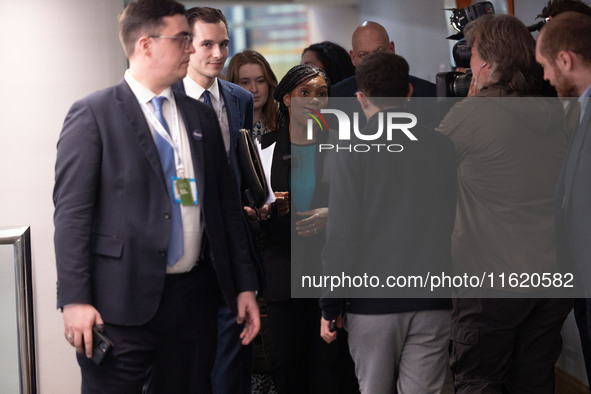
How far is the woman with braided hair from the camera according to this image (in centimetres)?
298

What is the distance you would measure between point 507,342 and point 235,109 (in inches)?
51.3

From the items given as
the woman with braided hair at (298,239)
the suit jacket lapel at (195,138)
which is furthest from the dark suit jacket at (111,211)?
the woman with braided hair at (298,239)

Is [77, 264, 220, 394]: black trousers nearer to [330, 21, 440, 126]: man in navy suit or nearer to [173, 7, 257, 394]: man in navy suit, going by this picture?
[173, 7, 257, 394]: man in navy suit

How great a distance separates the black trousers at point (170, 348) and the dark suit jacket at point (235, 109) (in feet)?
2.26

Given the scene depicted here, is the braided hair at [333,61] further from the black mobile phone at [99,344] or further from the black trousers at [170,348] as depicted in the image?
the black mobile phone at [99,344]

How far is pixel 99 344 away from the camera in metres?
1.82

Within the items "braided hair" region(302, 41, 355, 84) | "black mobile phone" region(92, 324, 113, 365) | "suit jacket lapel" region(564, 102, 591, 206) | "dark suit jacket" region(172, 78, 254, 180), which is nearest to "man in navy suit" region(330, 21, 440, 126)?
"braided hair" region(302, 41, 355, 84)

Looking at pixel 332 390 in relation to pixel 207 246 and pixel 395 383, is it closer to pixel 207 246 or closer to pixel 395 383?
pixel 395 383

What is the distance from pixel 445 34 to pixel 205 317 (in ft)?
11.1

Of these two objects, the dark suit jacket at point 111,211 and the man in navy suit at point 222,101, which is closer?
the dark suit jacket at point 111,211

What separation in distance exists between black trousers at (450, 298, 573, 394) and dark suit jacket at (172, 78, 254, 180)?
38.6 inches

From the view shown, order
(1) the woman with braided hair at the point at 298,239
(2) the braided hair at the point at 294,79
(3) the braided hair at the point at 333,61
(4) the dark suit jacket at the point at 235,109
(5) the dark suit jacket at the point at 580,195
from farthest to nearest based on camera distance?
(3) the braided hair at the point at 333,61, (2) the braided hair at the point at 294,79, (1) the woman with braided hair at the point at 298,239, (4) the dark suit jacket at the point at 235,109, (5) the dark suit jacket at the point at 580,195

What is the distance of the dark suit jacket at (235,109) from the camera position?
8.68 ft

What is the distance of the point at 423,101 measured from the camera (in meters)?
3.65
